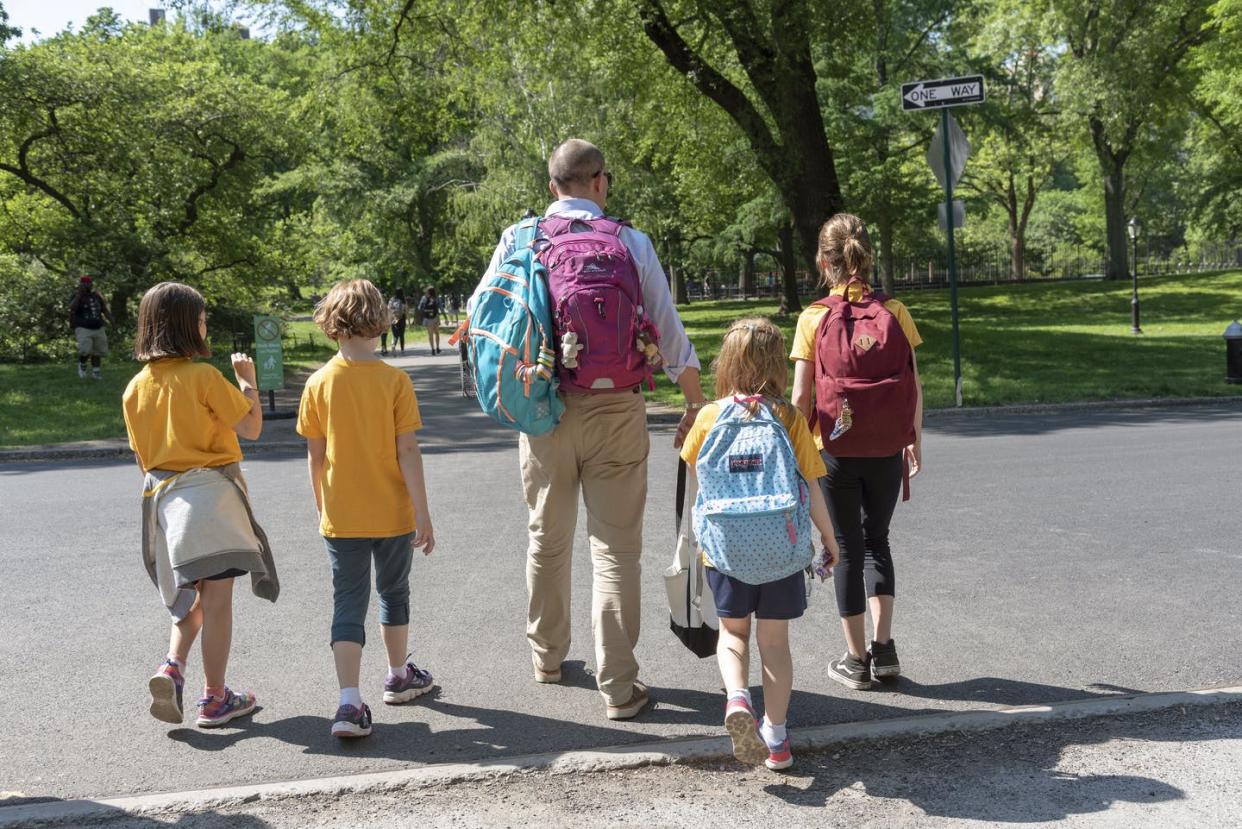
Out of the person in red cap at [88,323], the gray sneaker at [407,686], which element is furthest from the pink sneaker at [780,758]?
the person in red cap at [88,323]

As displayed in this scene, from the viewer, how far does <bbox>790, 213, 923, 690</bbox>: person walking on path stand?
4.32m

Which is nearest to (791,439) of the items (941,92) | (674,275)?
(941,92)

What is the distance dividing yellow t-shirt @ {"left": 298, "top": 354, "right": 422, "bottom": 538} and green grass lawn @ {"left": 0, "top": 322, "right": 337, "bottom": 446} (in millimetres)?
10945

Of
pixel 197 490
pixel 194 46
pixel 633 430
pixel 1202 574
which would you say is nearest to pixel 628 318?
pixel 633 430

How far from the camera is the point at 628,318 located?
13.7 ft

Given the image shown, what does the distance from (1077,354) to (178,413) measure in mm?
17796

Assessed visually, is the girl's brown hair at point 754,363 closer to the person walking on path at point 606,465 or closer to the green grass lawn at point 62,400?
the person walking on path at point 606,465

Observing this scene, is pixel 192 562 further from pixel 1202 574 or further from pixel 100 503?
pixel 100 503

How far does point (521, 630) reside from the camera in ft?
17.9

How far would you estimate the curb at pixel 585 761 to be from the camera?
3.58 metres

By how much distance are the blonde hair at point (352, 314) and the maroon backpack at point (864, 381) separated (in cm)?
171

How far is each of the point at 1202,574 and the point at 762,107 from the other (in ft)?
71.9

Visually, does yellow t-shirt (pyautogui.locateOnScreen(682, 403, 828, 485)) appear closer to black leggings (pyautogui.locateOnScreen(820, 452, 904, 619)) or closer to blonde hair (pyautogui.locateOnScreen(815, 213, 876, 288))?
black leggings (pyautogui.locateOnScreen(820, 452, 904, 619))

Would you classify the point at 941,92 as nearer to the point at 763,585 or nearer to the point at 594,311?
the point at 594,311
